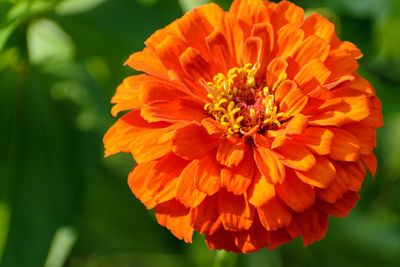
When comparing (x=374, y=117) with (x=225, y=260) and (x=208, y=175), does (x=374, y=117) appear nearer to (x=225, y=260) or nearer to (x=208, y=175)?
(x=208, y=175)

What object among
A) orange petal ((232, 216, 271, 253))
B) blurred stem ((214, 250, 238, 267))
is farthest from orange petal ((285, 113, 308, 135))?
blurred stem ((214, 250, 238, 267))

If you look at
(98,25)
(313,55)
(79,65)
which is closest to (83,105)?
(79,65)

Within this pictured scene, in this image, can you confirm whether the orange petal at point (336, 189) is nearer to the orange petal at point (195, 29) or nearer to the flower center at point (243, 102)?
the flower center at point (243, 102)

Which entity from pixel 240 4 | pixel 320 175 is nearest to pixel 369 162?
pixel 320 175

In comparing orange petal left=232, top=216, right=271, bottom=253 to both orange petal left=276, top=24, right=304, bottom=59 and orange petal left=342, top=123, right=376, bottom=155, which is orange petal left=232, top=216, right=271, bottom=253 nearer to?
orange petal left=342, top=123, right=376, bottom=155

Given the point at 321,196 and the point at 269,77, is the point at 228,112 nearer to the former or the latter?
the point at 269,77
